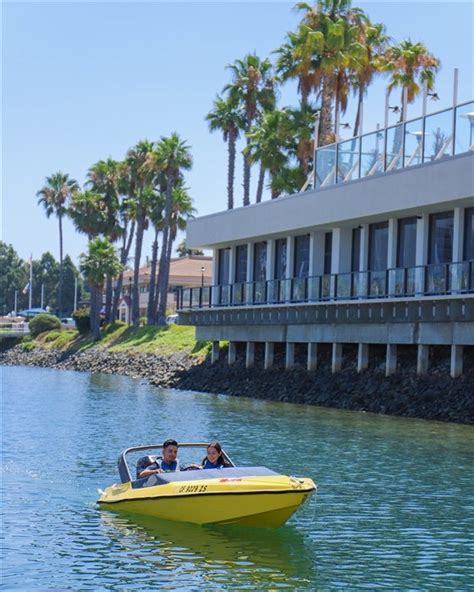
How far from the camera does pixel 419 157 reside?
43.8 meters

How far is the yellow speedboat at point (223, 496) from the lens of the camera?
18.4 metres

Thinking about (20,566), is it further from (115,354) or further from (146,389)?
(115,354)

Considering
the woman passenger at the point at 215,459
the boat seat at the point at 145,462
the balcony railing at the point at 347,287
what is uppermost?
the balcony railing at the point at 347,287

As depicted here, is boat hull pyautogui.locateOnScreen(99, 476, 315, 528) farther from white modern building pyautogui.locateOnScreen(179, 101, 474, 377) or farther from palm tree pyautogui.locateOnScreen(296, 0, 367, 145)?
palm tree pyautogui.locateOnScreen(296, 0, 367, 145)

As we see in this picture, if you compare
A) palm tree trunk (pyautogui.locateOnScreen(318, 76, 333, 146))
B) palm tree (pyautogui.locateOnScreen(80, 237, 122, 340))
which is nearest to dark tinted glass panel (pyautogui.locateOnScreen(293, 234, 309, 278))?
palm tree trunk (pyautogui.locateOnScreen(318, 76, 333, 146))

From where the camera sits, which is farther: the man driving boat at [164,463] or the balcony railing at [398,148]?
the balcony railing at [398,148]

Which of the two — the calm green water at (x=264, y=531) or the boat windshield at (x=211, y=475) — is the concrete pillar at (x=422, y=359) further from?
the boat windshield at (x=211, y=475)

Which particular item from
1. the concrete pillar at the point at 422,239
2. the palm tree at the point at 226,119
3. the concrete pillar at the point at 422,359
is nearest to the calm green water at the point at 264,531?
the concrete pillar at the point at 422,359

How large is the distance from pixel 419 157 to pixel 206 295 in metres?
18.8

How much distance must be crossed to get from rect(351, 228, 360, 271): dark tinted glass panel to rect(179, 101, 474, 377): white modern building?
63mm

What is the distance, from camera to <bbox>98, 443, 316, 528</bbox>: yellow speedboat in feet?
60.3

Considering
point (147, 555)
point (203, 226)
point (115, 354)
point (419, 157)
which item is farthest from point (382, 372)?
point (115, 354)

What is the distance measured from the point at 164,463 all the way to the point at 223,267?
140 feet

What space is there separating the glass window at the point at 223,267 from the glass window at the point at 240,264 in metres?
1.37
